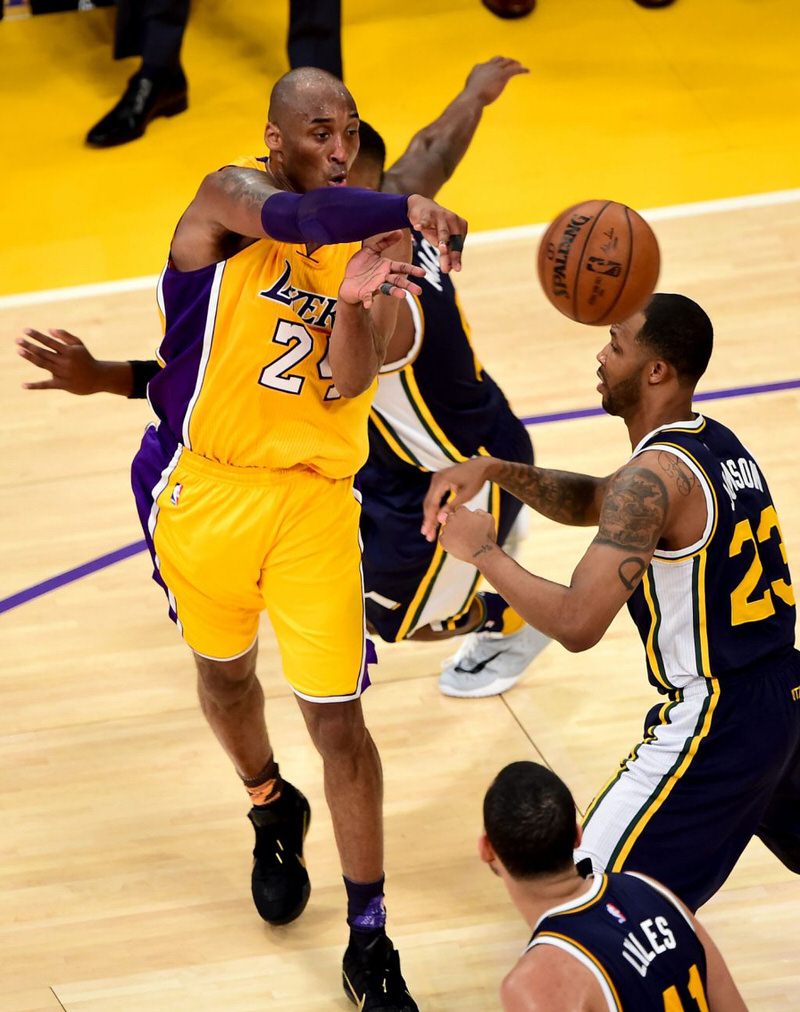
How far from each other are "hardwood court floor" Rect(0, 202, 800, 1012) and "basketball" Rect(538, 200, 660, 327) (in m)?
1.73

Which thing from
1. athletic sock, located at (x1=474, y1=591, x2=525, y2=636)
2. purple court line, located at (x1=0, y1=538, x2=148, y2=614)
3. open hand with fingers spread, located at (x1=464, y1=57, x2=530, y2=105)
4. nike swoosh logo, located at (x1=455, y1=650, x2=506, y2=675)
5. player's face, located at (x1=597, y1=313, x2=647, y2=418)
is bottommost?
purple court line, located at (x1=0, y1=538, x2=148, y2=614)

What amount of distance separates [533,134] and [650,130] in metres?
0.72

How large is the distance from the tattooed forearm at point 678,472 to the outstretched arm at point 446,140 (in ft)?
6.92

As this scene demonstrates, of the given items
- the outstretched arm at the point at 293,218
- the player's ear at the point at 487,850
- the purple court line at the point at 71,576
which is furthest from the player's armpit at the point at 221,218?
the purple court line at the point at 71,576

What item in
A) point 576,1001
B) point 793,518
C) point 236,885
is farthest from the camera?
point 793,518

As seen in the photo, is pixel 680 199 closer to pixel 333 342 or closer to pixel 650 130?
pixel 650 130

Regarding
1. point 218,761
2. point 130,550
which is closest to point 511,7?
point 130,550

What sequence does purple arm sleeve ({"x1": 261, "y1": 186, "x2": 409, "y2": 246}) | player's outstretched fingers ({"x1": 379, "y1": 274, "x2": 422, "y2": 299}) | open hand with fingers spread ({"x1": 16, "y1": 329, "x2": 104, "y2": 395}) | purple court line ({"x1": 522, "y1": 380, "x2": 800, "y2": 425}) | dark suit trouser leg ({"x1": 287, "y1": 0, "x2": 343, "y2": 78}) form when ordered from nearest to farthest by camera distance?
1. purple arm sleeve ({"x1": 261, "y1": 186, "x2": 409, "y2": 246})
2. player's outstretched fingers ({"x1": 379, "y1": 274, "x2": 422, "y2": 299})
3. open hand with fingers spread ({"x1": 16, "y1": 329, "x2": 104, "y2": 395})
4. purple court line ({"x1": 522, "y1": 380, "x2": 800, "y2": 425})
5. dark suit trouser leg ({"x1": 287, "y1": 0, "x2": 343, "y2": 78})

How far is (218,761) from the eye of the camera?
491 centimetres

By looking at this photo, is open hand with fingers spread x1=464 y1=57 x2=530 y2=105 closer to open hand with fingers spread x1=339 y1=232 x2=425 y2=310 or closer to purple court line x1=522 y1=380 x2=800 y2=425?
purple court line x1=522 y1=380 x2=800 y2=425

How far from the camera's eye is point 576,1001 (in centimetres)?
264

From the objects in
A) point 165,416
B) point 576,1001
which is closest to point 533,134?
point 165,416

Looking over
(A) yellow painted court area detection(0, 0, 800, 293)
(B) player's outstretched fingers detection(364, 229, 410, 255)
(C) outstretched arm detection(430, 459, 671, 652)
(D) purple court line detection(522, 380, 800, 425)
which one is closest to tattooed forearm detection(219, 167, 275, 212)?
(B) player's outstretched fingers detection(364, 229, 410, 255)

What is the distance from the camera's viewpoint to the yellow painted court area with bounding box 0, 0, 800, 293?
27.0ft
